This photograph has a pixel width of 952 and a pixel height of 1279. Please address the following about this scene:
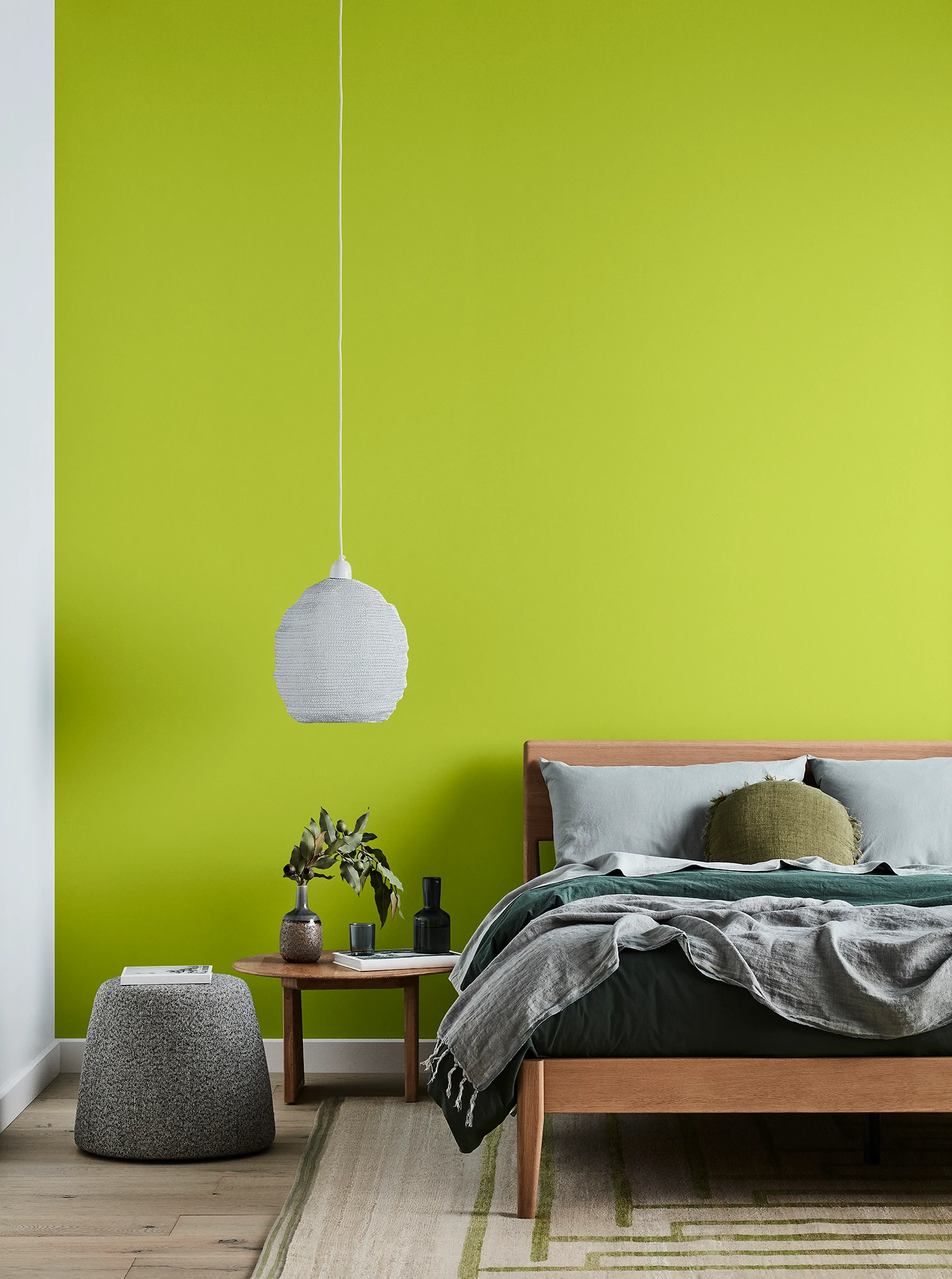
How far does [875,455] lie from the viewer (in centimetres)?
404

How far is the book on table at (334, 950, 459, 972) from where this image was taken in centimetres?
349

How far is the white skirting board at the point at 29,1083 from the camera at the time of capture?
132 inches

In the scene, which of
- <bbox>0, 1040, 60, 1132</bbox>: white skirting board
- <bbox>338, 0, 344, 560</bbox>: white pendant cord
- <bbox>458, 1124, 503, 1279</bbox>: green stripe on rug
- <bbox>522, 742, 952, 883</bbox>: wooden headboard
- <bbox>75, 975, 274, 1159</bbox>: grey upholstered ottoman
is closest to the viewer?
<bbox>458, 1124, 503, 1279</bbox>: green stripe on rug

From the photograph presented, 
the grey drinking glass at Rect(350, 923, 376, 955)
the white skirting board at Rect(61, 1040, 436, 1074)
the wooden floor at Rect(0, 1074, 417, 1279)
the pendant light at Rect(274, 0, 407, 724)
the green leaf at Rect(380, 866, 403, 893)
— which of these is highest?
the pendant light at Rect(274, 0, 407, 724)

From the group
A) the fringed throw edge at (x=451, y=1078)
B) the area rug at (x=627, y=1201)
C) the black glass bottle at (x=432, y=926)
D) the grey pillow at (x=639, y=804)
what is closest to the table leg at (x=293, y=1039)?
the area rug at (x=627, y=1201)

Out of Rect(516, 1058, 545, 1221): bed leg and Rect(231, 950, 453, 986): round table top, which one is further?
Rect(231, 950, 453, 986): round table top

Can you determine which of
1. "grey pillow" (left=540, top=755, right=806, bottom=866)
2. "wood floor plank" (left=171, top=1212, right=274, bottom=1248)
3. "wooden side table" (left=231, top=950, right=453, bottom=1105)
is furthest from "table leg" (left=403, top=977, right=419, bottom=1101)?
"wood floor plank" (left=171, top=1212, right=274, bottom=1248)

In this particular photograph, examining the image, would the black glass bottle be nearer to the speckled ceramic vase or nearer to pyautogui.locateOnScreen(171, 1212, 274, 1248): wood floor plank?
the speckled ceramic vase

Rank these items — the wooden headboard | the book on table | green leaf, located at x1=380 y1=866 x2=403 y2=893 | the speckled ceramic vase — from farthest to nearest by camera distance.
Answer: the wooden headboard
green leaf, located at x1=380 y1=866 x2=403 y2=893
the speckled ceramic vase
the book on table

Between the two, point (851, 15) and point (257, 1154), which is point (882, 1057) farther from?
point (851, 15)

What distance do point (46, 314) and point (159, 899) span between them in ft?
6.15

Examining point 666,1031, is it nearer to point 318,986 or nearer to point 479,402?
point 318,986

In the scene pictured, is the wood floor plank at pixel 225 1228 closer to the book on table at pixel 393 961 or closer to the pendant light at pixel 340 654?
the book on table at pixel 393 961

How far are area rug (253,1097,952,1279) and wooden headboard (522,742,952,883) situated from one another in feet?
3.02
